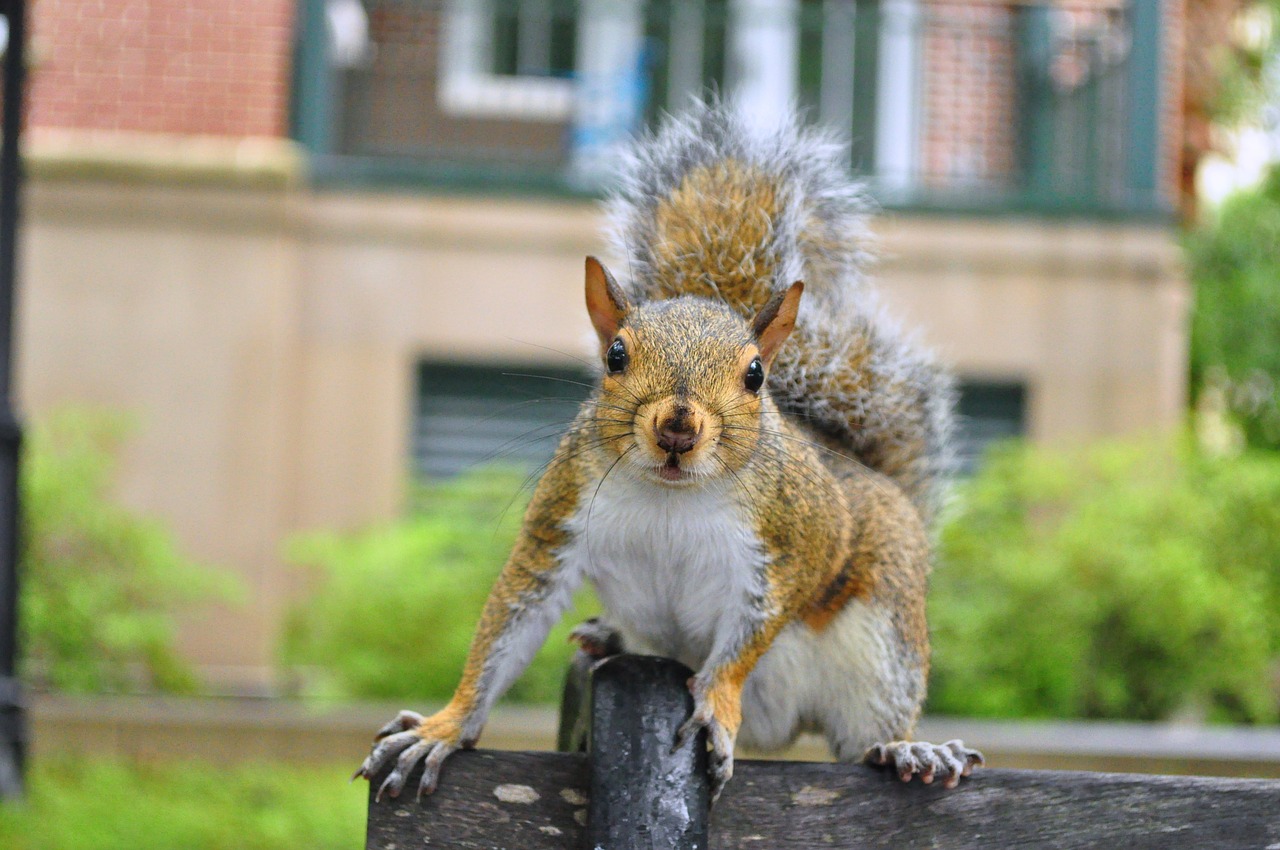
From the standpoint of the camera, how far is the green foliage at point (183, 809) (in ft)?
12.3

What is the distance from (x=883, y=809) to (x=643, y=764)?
279mm

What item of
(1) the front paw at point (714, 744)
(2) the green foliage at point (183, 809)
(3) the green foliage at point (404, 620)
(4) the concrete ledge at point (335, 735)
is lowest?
(2) the green foliage at point (183, 809)

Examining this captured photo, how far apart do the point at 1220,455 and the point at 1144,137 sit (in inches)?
70.1

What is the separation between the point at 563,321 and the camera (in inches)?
278

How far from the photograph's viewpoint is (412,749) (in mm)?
1408

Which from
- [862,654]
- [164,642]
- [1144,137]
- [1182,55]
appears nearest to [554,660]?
[164,642]

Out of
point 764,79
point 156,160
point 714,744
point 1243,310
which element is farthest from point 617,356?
point 1243,310

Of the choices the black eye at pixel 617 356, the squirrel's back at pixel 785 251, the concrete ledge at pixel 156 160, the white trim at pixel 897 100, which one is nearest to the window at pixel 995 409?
the white trim at pixel 897 100

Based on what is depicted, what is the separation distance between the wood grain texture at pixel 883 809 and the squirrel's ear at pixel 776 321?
16.8 inches

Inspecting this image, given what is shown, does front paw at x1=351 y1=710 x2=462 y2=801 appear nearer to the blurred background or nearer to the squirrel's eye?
the squirrel's eye

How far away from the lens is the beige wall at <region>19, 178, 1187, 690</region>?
22.5 ft

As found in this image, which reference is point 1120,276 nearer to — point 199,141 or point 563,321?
point 563,321

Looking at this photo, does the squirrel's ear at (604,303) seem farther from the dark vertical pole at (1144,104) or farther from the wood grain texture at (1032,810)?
the dark vertical pole at (1144,104)

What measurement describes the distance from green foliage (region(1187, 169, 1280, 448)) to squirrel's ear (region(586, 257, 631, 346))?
25.0 feet
